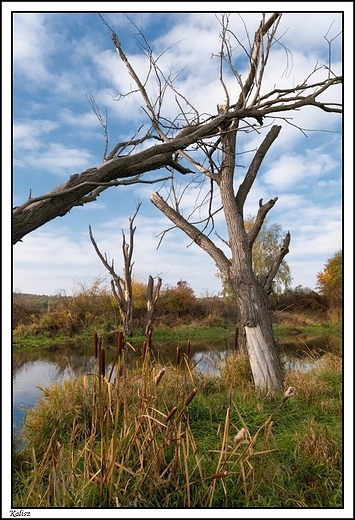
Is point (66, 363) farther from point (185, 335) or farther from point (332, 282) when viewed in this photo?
point (332, 282)

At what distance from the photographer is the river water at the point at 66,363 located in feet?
14.6

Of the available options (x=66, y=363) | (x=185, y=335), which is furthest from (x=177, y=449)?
(x=185, y=335)

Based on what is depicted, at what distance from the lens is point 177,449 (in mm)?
1831

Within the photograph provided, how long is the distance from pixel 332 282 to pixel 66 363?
10.9m

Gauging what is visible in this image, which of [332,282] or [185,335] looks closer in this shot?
[185,335]

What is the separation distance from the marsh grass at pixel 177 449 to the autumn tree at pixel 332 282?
10700 mm

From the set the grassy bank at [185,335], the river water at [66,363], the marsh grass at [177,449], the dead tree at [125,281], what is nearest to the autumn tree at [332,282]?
the grassy bank at [185,335]

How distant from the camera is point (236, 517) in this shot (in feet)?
5.53

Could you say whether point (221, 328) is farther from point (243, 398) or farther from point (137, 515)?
point (137, 515)

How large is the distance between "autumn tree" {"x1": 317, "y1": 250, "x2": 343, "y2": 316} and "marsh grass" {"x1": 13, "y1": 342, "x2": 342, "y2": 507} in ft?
35.1

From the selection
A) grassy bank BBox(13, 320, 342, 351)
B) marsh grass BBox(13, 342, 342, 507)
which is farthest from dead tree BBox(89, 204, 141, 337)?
marsh grass BBox(13, 342, 342, 507)

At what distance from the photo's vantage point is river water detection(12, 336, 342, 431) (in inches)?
175
